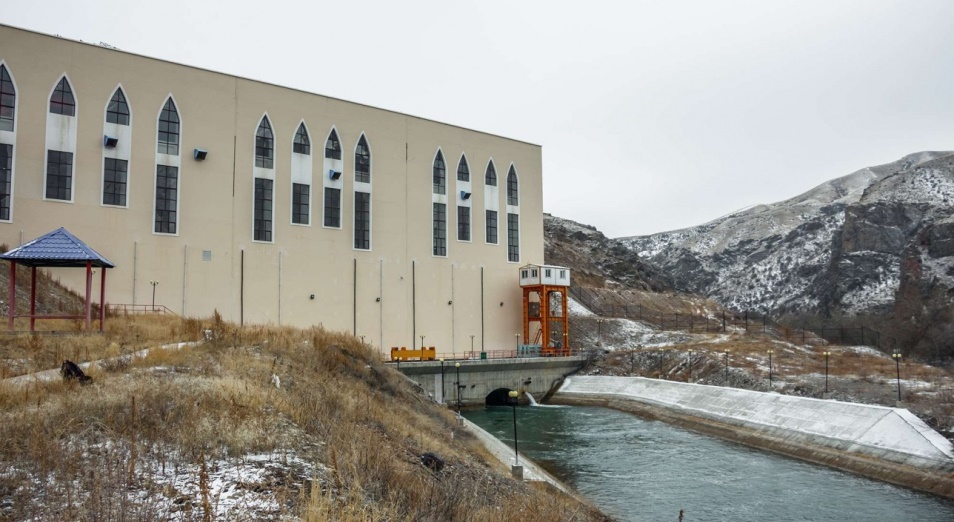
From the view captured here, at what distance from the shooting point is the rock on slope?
335 ft

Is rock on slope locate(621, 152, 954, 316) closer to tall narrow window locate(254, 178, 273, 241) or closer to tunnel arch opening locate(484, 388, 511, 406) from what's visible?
tunnel arch opening locate(484, 388, 511, 406)

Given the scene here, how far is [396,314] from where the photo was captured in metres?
48.5

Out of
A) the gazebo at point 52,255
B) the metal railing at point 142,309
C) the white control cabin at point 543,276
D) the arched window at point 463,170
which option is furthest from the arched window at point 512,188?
the gazebo at point 52,255

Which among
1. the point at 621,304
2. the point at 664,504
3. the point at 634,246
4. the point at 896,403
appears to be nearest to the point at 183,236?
the point at 664,504

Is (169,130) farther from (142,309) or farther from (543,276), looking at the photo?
(543,276)

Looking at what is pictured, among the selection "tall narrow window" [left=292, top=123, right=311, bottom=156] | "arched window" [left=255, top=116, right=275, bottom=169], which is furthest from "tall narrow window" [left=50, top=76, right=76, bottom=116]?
"tall narrow window" [left=292, top=123, right=311, bottom=156]

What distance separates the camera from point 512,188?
57.0 metres

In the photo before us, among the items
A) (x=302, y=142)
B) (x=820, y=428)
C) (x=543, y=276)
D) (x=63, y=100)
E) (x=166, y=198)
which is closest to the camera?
(x=820, y=428)

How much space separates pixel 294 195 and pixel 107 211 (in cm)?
1161

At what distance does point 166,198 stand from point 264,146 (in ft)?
24.5

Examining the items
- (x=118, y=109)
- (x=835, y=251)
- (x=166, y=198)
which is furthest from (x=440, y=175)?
(x=835, y=251)

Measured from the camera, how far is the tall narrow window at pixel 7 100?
36.5 metres

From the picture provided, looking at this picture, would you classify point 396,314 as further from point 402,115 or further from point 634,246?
point 634,246

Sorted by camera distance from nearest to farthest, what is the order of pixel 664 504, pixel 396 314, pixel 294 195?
pixel 664 504 < pixel 294 195 < pixel 396 314
